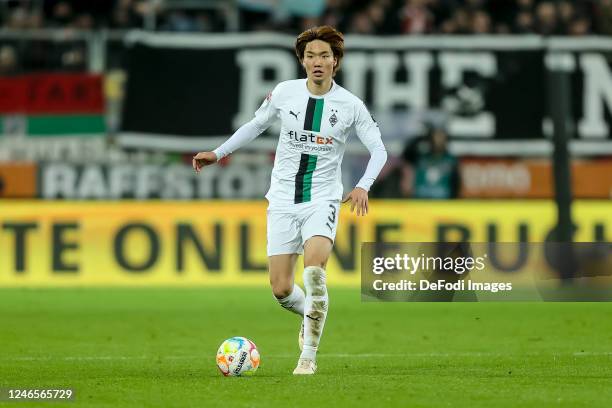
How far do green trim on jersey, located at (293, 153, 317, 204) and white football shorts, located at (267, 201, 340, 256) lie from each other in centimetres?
6

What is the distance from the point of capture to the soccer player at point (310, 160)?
9.92 m

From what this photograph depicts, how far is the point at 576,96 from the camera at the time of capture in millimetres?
22828

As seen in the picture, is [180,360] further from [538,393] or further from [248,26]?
[248,26]

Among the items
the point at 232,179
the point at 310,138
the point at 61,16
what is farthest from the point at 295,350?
the point at 61,16

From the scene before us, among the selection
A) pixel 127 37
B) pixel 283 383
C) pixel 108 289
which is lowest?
pixel 108 289

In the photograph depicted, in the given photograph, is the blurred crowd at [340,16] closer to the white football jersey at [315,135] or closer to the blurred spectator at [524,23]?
the blurred spectator at [524,23]

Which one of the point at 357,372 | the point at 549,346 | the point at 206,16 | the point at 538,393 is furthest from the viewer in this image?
the point at 206,16

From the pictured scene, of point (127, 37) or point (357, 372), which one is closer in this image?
point (357, 372)

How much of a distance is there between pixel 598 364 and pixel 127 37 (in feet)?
45.5

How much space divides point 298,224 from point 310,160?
468 millimetres

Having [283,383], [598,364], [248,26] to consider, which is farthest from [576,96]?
[283,383]

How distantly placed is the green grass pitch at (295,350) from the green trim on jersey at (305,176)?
1.26m

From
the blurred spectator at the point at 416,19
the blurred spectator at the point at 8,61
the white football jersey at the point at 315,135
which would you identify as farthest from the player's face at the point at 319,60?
the blurred spectator at the point at 8,61

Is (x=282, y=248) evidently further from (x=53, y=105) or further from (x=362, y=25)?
(x=53, y=105)
